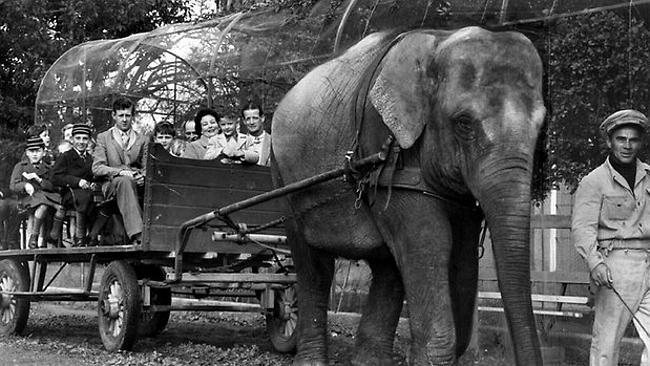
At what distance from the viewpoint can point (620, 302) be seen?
25.2 feet

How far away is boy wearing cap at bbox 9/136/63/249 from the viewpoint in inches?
508

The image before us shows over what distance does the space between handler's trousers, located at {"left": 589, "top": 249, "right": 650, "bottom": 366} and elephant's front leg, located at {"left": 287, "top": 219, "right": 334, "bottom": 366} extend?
208 centimetres

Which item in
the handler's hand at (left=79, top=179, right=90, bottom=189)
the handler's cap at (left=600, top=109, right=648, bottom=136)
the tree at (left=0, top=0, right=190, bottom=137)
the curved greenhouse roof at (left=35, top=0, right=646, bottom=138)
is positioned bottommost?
the handler's hand at (left=79, top=179, right=90, bottom=189)

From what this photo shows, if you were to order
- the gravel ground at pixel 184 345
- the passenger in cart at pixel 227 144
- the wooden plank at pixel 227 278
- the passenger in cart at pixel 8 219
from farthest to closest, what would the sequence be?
the passenger in cart at pixel 8 219, the passenger in cart at pixel 227 144, the gravel ground at pixel 184 345, the wooden plank at pixel 227 278

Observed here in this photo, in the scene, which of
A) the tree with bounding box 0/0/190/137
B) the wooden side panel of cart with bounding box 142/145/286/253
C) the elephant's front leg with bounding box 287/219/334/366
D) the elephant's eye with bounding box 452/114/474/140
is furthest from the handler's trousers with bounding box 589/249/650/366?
the tree with bounding box 0/0/190/137

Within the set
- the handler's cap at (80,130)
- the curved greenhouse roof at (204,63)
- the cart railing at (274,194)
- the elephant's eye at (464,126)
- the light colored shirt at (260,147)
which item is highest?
the curved greenhouse roof at (204,63)

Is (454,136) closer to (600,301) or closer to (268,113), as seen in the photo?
(600,301)

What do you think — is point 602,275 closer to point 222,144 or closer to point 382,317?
point 382,317

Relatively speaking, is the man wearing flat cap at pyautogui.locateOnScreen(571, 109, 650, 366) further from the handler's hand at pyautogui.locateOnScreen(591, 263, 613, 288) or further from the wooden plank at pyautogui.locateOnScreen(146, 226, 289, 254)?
the wooden plank at pyautogui.locateOnScreen(146, 226, 289, 254)

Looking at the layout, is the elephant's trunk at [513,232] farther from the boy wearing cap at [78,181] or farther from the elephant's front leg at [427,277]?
the boy wearing cap at [78,181]

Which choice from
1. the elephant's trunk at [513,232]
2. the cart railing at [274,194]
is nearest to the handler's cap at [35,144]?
the cart railing at [274,194]

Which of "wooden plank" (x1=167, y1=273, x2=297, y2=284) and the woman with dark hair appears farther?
the woman with dark hair

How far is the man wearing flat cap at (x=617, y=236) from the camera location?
766 centimetres

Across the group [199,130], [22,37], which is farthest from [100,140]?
[22,37]
